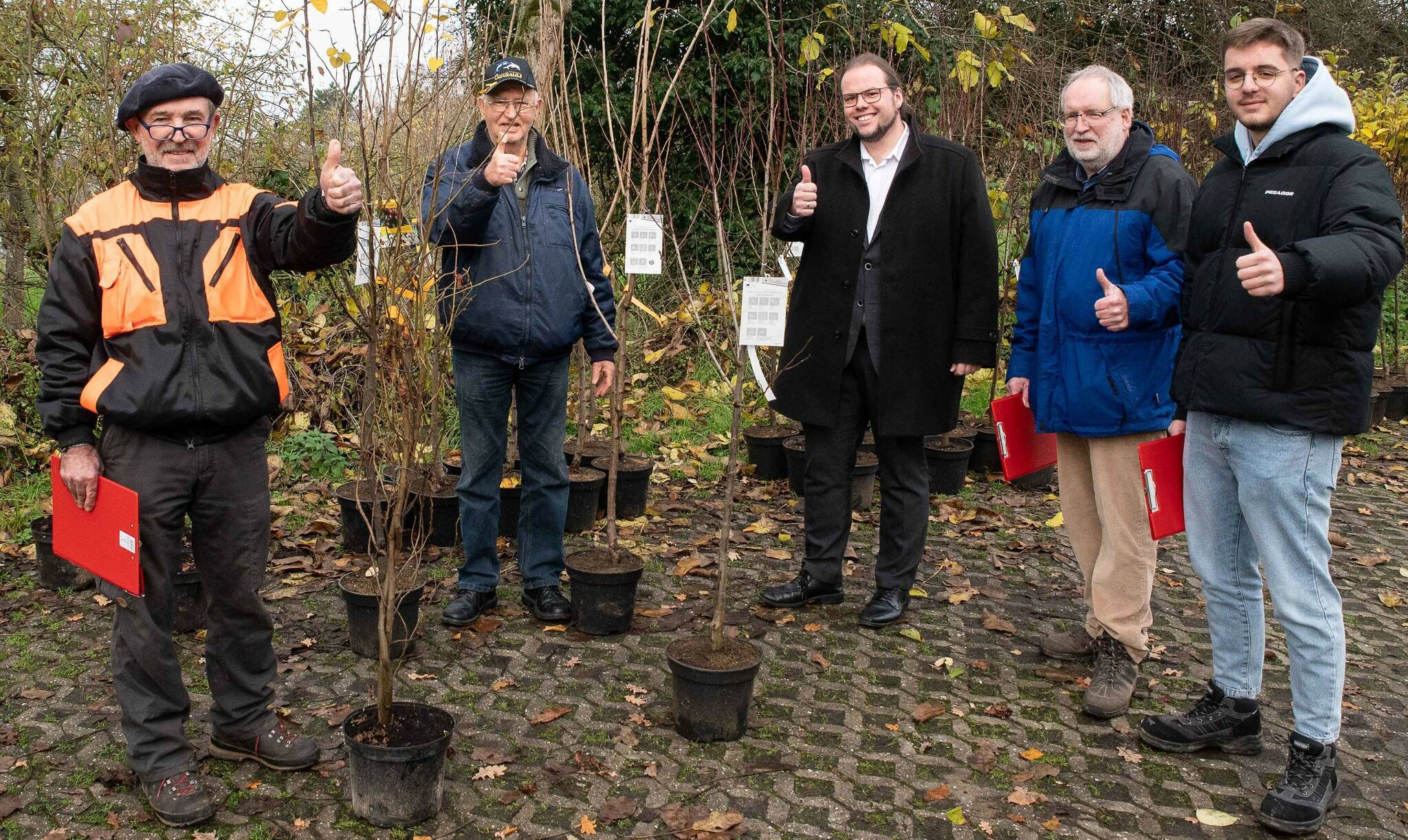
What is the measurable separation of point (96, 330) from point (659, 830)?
2.18 meters

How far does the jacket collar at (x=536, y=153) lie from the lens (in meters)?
4.37

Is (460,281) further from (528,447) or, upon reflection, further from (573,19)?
(573,19)

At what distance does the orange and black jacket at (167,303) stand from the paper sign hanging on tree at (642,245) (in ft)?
6.04

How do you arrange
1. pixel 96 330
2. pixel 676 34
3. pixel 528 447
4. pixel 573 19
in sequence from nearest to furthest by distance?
pixel 96 330 → pixel 528 447 → pixel 573 19 → pixel 676 34

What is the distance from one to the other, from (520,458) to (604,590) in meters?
0.68

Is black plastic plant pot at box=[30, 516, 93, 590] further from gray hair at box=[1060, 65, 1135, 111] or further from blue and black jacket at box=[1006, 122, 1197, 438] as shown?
gray hair at box=[1060, 65, 1135, 111]

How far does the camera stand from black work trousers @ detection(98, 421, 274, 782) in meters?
3.17

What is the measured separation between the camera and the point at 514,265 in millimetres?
4375

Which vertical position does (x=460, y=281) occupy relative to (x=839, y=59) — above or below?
below

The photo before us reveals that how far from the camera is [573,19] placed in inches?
376

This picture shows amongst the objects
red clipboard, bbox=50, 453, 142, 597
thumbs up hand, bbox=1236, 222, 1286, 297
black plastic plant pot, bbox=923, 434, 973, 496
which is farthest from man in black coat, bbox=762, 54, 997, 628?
red clipboard, bbox=50, 453, 142, 597

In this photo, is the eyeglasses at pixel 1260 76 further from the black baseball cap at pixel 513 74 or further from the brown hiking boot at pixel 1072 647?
the black baseball cap at pixel 513 74

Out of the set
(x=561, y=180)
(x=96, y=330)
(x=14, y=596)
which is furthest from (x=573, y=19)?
(x=96, y=330)

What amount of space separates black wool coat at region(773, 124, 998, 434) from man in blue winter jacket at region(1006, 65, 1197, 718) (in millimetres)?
374
